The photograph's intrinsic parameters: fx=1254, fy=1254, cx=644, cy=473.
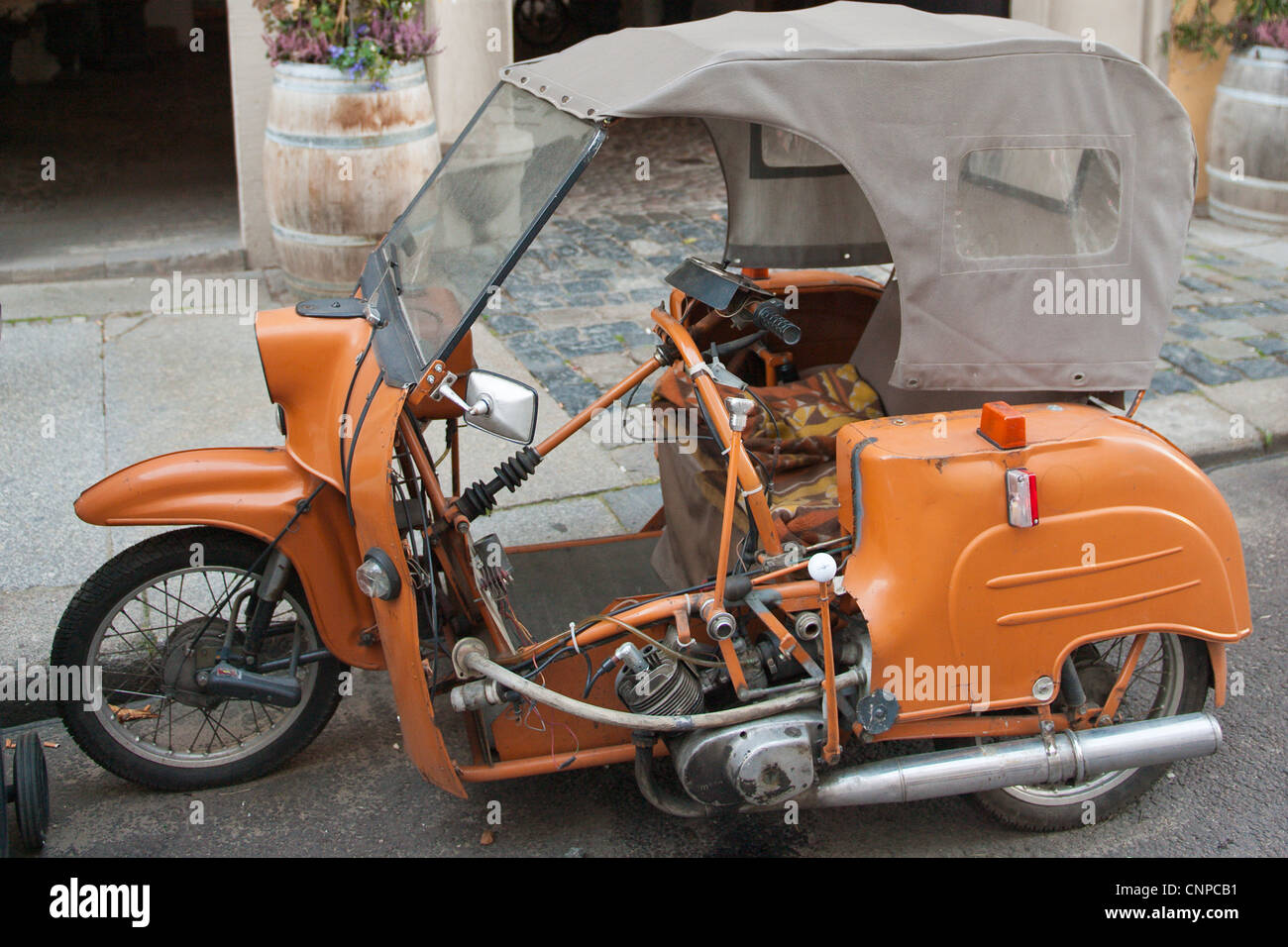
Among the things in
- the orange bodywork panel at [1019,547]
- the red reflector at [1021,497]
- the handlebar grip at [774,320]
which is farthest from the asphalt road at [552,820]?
the handlebar grip at [774,320]

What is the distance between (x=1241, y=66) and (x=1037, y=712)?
682 cm

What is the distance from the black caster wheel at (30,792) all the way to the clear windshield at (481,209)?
4.74ft

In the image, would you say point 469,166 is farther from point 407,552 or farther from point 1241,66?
point 1241,66

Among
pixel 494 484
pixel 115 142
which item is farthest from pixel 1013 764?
pixel 115 142

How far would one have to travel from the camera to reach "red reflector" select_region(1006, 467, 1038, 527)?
2.88m

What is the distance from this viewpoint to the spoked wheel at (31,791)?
3135 mm

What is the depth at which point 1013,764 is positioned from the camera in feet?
10.1

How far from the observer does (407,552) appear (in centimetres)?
308

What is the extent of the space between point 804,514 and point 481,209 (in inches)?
46.6

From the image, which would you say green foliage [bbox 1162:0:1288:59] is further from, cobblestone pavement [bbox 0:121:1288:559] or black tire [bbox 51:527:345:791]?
black tire [bbox 51:527:345:791]

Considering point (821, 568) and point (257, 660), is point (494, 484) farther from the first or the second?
point (821, 568)

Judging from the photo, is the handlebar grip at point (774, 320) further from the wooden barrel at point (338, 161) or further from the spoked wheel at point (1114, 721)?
the wooden barrel at point (338, 161)

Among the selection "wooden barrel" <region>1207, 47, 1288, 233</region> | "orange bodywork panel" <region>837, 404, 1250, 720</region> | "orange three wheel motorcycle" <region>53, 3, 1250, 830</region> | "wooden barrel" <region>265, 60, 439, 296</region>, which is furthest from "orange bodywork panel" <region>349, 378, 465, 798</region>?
"wooden barrel" <region>1207, 47, 1288, 233</region>

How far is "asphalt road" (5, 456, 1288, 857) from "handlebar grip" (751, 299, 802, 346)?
1339 millimetres
